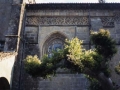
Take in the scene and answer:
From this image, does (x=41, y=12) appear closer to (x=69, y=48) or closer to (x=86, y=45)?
(x=86, y=45)

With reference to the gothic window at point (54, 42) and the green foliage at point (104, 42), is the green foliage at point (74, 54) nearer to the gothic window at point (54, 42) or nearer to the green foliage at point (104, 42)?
the green foliage at point (104, 42)

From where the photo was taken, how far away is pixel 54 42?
16.1m

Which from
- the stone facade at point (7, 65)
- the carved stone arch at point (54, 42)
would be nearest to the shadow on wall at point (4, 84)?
the stone facade at point (7, 65)

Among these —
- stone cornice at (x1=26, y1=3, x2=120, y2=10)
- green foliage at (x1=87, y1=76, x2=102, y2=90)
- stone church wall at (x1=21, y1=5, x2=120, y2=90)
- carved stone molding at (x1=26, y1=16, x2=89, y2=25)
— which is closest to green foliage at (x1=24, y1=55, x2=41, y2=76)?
green foliage at (x1=87, y1=76, x2=102, y2=90)

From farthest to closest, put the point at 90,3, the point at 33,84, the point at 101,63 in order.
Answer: the point at 90,3, the point at 33,84, the point at 101,63

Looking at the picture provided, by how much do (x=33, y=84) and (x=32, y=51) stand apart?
1.93 m

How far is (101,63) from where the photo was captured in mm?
10672

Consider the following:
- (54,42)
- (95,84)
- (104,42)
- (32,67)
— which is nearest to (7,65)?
(32,67)

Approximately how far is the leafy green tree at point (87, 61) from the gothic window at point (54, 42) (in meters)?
4.63

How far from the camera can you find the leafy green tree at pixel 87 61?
10.4 meters

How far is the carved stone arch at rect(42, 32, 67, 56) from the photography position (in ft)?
51.9

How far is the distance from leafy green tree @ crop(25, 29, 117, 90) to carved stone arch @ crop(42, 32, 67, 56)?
4.63 meters

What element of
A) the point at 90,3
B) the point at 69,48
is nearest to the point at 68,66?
the point at 69,48

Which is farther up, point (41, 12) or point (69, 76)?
point (41, 12)
